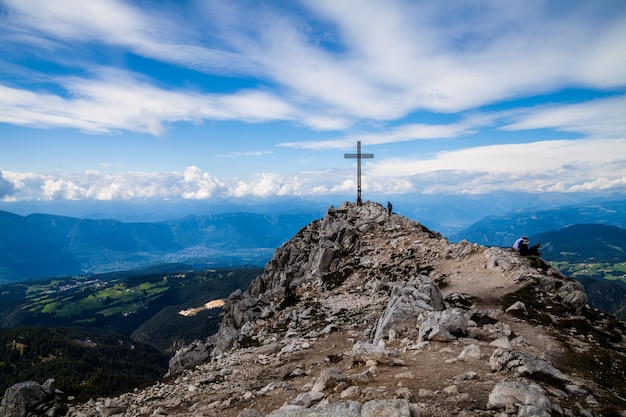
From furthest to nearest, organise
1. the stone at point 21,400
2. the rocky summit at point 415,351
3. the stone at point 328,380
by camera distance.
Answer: the stone at point 21,400, the stone at point 328,380, the rocky summit at point 415,351

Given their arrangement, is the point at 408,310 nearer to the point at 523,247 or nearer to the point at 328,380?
the point at 328,380

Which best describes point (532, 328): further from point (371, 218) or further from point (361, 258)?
point (371, 218)

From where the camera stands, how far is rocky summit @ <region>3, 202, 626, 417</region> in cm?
980

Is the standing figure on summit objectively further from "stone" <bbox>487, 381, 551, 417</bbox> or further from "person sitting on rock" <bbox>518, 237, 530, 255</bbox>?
"stone" <bbox>487, 381, 551, 417</bbox>

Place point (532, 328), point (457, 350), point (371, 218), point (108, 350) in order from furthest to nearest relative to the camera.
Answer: point (108, 350)
point (371, 218)
point (532, 328)
point (457, 350)

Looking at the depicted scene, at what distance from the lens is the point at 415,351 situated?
1458cm

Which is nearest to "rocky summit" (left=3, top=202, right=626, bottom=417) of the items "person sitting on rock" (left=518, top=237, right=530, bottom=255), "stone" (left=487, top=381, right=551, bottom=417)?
"stone" (left=487, top=381, right=551, bottom=417)

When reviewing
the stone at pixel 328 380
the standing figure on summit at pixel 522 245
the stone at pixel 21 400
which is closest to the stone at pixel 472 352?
the stone at pixel 328 380

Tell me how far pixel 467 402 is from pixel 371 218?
41.5 metres

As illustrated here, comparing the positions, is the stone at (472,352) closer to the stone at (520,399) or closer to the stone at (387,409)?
the stone at (520,399)

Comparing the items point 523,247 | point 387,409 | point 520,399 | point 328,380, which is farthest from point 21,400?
point 523,247

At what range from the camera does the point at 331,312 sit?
29.6m

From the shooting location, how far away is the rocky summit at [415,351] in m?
9.80

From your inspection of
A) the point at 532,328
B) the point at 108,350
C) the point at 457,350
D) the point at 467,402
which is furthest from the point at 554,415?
the point at 108,350
